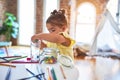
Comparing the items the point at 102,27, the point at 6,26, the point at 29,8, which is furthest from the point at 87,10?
the point at 6,26

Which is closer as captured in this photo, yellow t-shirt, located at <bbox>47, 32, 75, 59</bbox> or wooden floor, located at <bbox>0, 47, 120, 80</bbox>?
yellow t-shirt, located at <bbox>47, 32, 75, 59</bbox>

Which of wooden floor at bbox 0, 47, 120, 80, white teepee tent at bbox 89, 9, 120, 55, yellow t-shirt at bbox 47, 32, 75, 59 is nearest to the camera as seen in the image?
yellow t-shirt at bbox 47, 32, 75, 59

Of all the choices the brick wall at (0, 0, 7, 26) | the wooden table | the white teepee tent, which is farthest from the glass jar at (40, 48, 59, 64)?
the brick wall at (0, 0, 7, 26)

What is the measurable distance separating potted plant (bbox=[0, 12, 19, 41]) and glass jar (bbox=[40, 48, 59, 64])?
19.8 ft

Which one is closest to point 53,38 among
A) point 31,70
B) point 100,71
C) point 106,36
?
point 31,70

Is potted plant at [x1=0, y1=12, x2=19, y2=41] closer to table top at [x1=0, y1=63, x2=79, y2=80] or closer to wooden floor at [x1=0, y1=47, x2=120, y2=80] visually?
wooden floor at [x1=0, y1=47, x2=120, y2=80]

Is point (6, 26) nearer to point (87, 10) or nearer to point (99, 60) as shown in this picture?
point (87, 10)

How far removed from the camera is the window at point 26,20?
25.7 feet

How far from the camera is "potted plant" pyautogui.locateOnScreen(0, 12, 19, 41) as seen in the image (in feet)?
23.6

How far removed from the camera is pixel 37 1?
768cm

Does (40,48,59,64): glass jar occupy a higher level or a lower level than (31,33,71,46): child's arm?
lower

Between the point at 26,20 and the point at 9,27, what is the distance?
929mm

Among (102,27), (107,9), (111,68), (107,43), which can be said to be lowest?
(111,68)

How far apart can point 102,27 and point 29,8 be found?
2957 millimetres
